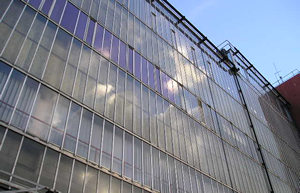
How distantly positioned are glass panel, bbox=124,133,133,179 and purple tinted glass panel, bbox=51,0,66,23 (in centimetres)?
854

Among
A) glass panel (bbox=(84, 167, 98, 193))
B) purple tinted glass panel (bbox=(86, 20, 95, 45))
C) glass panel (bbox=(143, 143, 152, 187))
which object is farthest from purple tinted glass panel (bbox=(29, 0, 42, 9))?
glass panel (bbox=(143, 143, 152, 187))

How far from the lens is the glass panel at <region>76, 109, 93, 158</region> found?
49.0 feet

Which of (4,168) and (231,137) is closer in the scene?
(4,168)

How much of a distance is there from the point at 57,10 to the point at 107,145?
30.3 ft

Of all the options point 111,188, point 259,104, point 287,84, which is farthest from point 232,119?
point 287,84

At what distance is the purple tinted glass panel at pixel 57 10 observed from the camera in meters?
18.3

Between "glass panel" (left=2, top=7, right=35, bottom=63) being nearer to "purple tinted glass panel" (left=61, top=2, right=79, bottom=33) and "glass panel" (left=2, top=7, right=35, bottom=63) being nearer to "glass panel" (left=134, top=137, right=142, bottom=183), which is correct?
"purple tinted glass panel" (left=61, top=2, right=79, bottom=33)

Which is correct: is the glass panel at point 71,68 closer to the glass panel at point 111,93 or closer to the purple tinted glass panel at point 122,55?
the glass panel at point 111,93

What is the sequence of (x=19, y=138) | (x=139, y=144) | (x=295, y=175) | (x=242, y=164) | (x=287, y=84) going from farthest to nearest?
(x=287, y=84), (x=295, y=175), (x=242, y=164), (x=139, y=144), (x=19, y=138)

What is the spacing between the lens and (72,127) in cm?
1521

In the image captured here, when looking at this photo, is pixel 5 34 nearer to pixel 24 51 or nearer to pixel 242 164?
pixel 24 51

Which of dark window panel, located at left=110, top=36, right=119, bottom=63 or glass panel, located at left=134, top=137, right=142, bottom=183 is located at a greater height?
dark window panel, located at left=110, top=36, right=119, bottom=63

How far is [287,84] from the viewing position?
60.8m

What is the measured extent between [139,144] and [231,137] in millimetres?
14982
